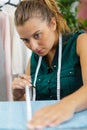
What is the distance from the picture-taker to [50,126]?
Answer: 2.00ft

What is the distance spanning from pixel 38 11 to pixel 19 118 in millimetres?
445

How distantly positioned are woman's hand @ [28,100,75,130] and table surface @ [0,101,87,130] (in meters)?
0.02

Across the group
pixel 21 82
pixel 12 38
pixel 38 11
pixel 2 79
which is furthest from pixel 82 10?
pixel 21 82

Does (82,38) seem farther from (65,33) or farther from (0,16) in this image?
(0,16)

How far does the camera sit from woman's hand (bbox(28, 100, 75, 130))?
0.59 metres

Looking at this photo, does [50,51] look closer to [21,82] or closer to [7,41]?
[21,82]

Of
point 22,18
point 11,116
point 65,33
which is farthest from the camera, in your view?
point 65,33

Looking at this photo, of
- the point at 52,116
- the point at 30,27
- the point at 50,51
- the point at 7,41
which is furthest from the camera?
the point at 7,41

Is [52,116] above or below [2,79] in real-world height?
above

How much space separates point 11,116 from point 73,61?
368mm

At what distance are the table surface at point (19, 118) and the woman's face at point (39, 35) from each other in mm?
237

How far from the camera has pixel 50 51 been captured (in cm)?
111

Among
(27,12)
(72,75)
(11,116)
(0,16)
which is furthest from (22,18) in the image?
(0,16)

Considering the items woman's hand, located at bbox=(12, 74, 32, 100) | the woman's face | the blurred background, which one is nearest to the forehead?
the woman's face
